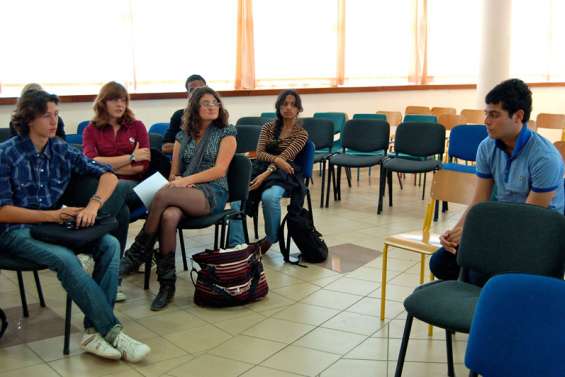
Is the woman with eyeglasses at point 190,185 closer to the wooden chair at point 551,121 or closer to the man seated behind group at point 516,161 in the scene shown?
the man seated behind group at point 516,161

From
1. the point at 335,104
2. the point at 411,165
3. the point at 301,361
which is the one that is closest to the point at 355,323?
the point at 301,361

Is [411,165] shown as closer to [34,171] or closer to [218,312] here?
[218,312]

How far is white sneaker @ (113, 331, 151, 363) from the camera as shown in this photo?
2961 millimetres

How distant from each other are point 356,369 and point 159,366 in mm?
882

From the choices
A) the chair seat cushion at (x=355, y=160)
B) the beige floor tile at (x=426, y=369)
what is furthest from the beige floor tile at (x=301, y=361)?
the chair seat cushion at (x=355, y=160)

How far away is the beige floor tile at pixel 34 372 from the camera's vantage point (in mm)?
2865

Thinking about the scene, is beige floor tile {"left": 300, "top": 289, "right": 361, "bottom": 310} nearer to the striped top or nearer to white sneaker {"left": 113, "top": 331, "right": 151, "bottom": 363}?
white sneaker {"left": 113, "top": 331, "right": 151, "bottom": 363}

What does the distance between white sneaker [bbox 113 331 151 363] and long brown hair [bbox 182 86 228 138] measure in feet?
5.21

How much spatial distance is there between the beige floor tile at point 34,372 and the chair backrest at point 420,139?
14.2 ft

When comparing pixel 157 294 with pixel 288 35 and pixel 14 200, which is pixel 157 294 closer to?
pixel 14 200

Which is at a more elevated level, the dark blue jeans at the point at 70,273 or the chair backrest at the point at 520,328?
the chair backrest at the point at 520,328

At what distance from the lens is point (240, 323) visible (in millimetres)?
3465

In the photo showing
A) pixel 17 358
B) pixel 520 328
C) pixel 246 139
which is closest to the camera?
pixel 520 328

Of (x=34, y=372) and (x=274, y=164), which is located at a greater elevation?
(x=274, y=164)
